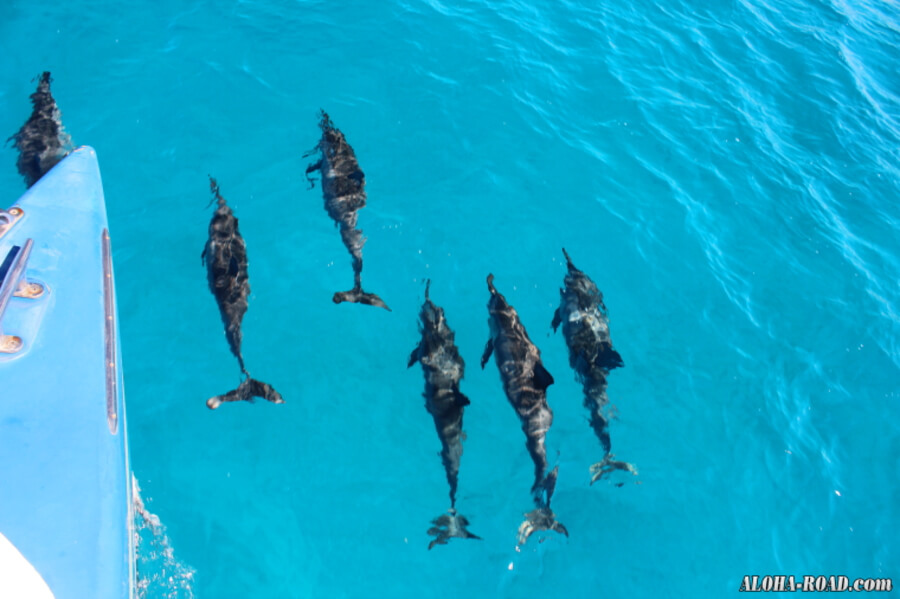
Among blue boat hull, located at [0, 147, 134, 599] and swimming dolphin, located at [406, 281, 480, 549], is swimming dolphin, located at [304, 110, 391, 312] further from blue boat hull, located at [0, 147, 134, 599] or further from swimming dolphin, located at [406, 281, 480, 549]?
blue boat hull, located at [0, 147, 134, 599]

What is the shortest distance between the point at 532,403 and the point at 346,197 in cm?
524

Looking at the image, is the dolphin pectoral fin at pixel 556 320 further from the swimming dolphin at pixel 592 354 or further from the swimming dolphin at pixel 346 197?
the swimming dolphin at pixel 346 197

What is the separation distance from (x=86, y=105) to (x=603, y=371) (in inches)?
496

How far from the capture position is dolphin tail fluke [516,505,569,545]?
8812mm

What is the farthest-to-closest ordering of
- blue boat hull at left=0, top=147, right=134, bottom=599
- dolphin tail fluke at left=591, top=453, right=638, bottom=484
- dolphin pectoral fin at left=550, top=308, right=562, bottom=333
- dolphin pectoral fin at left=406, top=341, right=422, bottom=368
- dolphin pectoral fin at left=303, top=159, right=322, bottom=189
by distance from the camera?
1. dolphin pectoral fin at left=303, top=159, right=322, bottom=189
2. dolphin pectoral fin at left=550, top=308, right=562, bottom=333
3. dolphin pectoral fin at left=406, top=341, right=422, bottom=368
4. dolphin tail fluke at left=591, top=453, right=638, bottom=484
5. blue boat hull at left=0, top=147, right=134, bottom=599

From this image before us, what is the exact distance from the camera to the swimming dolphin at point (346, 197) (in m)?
10.5

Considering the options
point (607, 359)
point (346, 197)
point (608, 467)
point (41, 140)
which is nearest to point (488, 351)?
point (607, 359)

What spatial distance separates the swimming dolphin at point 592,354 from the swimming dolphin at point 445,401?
2.02 metres

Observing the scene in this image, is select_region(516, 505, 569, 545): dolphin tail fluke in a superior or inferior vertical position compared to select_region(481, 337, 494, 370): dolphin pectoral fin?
inferior

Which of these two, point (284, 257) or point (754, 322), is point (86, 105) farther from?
point (754, 322)

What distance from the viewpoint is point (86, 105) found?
43.4ft

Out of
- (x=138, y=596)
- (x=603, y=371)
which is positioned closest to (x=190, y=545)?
(x=138, y=596)

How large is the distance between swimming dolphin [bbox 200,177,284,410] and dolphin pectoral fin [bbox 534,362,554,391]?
4.05 m

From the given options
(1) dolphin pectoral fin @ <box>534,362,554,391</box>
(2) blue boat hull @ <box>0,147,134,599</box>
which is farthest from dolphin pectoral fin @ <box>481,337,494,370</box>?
(2) blue boat hull @ <box>0,147,134,599</box>
